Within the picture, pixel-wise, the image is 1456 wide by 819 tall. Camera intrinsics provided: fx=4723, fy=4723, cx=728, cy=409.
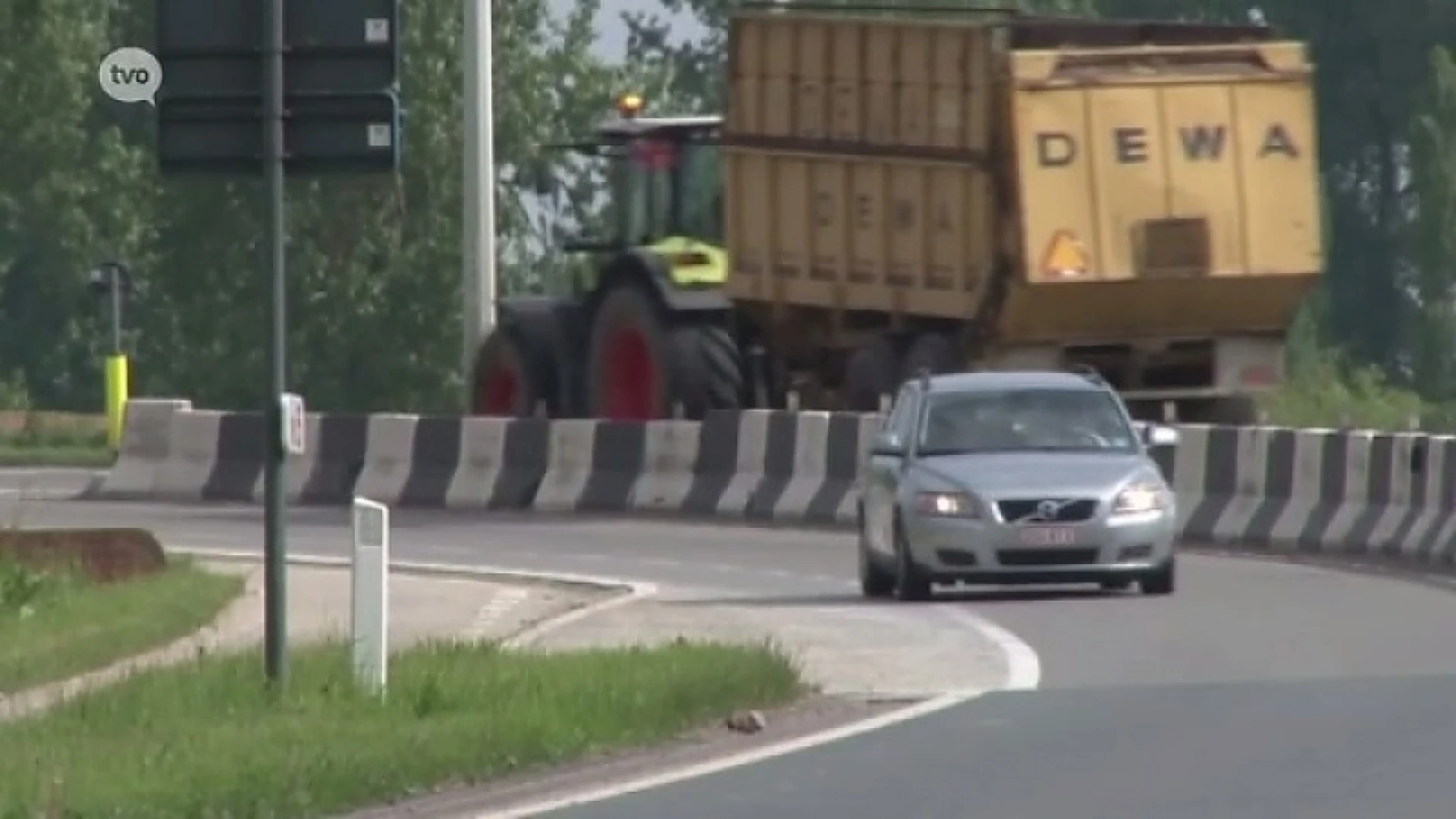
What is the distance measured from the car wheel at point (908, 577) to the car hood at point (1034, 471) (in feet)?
1.44

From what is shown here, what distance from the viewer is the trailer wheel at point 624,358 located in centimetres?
3850

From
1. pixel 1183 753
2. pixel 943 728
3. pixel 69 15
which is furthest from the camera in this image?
pixel 69 15

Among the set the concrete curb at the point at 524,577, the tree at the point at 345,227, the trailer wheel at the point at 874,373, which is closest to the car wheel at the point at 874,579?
the concrete curb at the point at 524,577

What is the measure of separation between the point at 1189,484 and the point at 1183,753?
50.1ft

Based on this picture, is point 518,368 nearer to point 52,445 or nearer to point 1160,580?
point 52,445

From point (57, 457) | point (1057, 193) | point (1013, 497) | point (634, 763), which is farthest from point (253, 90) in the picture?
point (57, 457)

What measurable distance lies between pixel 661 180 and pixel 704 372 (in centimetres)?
197

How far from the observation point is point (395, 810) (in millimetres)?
15133

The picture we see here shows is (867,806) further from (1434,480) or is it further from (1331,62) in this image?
(1331,62)

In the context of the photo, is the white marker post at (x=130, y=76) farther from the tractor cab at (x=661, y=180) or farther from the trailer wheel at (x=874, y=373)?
the trailer wheel at (x=874, y=373)

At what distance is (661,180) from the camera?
39.1 metres

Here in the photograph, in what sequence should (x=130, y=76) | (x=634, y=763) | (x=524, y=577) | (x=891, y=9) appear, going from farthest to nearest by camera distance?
1. (x=891, y=9)
2. (x=130, y=76)
3. (x=524, y=577)
4. (x=634, y=763)

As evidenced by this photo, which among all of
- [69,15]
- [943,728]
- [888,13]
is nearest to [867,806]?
[943,728]

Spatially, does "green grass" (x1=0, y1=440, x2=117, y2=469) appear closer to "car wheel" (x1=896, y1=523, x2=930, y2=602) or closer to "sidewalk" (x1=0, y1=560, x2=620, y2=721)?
"sidewalk" (x1=0, y1=560, x2=620, y2=721)
